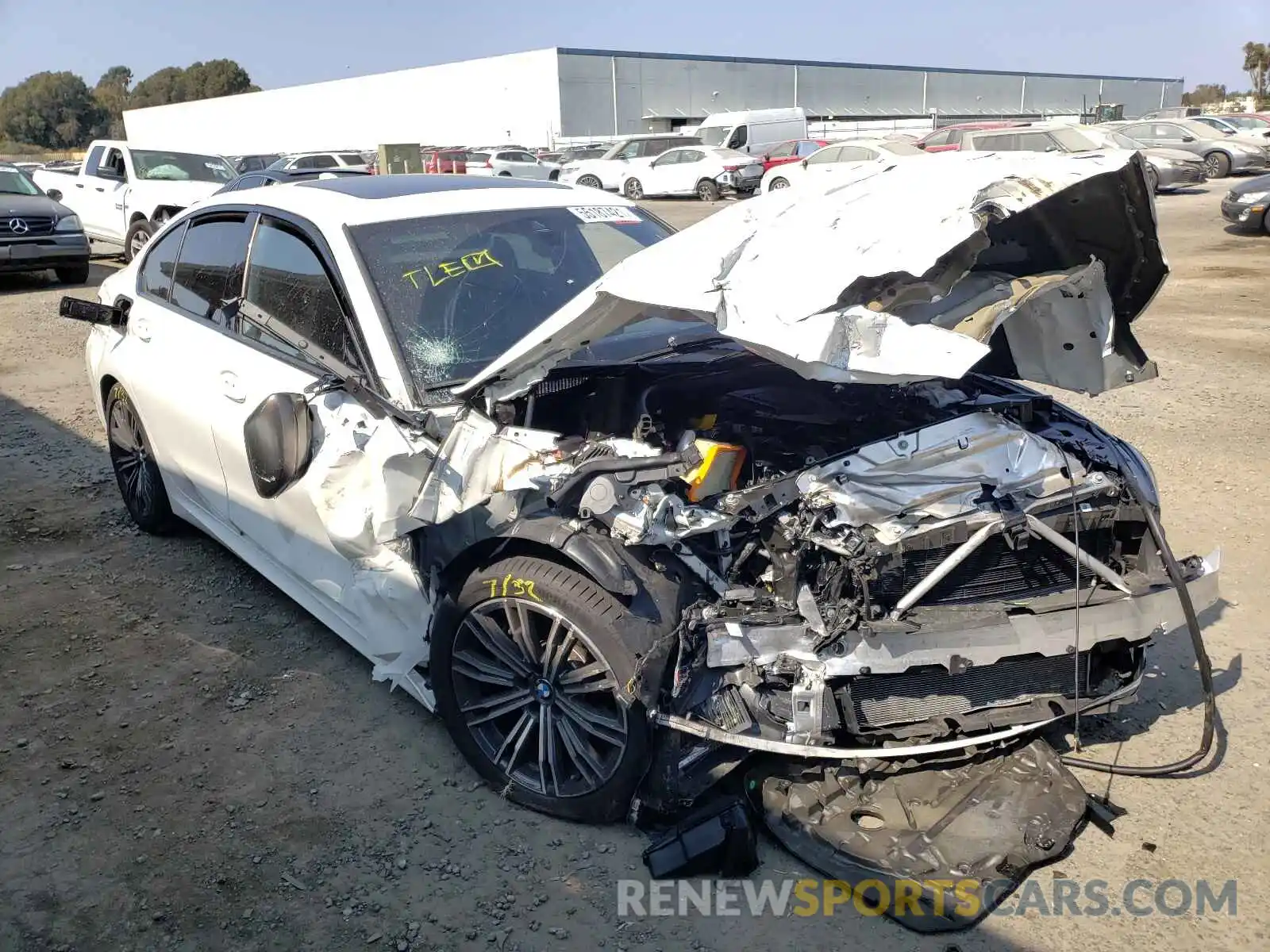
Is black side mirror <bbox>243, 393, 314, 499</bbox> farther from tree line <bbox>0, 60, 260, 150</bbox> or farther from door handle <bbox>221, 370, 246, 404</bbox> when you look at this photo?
tree line <bbox>0, 60, 260, 150</bbox>

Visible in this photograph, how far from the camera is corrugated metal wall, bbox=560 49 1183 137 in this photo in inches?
1704

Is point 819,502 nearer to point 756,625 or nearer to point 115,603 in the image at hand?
point 756,625

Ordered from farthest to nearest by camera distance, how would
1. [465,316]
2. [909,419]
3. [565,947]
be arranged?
[465,316] < [909,419] < [565,947]

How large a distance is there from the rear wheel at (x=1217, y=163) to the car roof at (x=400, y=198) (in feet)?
84.9

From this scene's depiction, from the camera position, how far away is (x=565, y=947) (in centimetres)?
263

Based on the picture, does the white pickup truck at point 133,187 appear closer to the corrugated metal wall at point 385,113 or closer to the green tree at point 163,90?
the corrugated metal wall at point 385,113

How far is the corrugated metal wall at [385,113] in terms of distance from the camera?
4297 cm

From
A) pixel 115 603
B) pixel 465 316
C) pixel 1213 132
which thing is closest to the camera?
pixel 465 316

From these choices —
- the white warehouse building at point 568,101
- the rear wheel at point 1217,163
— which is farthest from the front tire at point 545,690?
the white warehouse building at point 568,101

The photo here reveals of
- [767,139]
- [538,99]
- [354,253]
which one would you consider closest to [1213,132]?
[767,139]

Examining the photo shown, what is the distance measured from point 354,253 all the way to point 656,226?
1.54 m

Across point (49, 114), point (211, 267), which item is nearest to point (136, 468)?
point (211, 267)

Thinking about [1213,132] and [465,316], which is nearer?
[465,316]

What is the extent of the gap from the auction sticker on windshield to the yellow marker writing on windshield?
0.61 m
